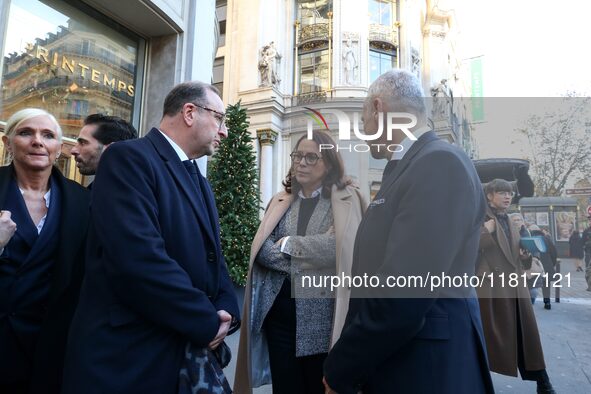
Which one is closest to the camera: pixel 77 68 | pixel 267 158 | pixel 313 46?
pixel 77 68

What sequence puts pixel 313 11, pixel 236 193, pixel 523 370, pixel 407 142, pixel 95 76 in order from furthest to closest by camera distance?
pixel 313 11 < pixel 236 193 < pixel 95 76 < pixel 523 370 < pixel 407 142

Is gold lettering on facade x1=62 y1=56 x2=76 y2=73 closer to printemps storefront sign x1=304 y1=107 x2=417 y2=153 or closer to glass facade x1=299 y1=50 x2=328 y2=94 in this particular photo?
printemps storefront sign x1=304 y1=107 x2=417 y2=153

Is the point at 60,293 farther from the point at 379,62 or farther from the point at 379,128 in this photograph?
the point at 379,62

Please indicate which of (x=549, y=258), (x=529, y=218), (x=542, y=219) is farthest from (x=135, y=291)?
(x=529, y=218)

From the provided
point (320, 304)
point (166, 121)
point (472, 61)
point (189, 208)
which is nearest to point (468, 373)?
point (320, 304)

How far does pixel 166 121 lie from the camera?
1.90m

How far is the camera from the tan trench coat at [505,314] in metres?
3.50

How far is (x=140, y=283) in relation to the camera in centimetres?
139

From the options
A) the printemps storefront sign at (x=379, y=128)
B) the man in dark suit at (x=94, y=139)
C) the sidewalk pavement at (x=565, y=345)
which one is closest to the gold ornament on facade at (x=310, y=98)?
the sidewalk pavement at (x=565, y=345)

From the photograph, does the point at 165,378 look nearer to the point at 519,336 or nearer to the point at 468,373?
the point at 468,373

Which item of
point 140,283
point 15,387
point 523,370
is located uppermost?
point 140,283

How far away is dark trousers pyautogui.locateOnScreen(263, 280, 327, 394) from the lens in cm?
225

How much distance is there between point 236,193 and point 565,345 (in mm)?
5467

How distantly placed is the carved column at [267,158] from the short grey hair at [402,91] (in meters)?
18.1
